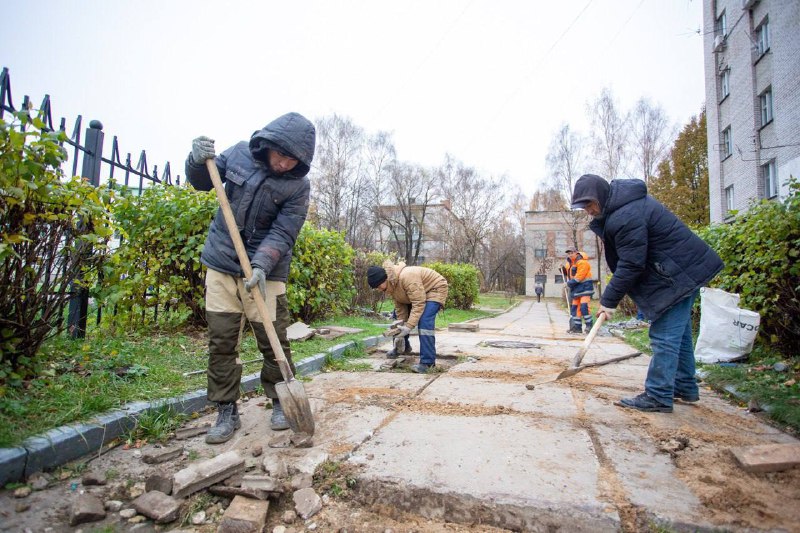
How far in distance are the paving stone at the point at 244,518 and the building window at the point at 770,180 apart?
1731cm

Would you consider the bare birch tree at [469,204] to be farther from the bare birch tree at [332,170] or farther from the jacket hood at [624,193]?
the jacket hood at [624,193]

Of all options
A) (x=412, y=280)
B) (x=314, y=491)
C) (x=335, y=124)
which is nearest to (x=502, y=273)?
(x=335, y=124)

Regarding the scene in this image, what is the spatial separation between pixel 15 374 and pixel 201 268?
2.64m

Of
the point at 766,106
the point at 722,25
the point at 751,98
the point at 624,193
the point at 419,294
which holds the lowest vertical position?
the point at 419,294

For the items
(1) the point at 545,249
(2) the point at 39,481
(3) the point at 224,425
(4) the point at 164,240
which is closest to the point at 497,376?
(3) the point at 224,425

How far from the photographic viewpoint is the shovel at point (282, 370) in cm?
251

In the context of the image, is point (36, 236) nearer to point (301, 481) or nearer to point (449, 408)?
point (301, 481)

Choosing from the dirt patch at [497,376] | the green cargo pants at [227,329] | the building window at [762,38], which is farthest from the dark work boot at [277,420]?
the building window at [762,38]

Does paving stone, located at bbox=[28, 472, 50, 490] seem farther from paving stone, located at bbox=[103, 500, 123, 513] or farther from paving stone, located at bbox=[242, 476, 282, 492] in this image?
paving stone, located at bbox=[242, 476, 282, 492]

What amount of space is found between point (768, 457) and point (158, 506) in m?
2.67

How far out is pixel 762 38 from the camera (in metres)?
14.5

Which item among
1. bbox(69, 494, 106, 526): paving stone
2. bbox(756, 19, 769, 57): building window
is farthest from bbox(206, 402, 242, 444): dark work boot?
bbox(756, 19, 769, 57): building window

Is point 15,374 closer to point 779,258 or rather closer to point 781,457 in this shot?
point 781,457

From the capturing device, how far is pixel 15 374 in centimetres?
255
